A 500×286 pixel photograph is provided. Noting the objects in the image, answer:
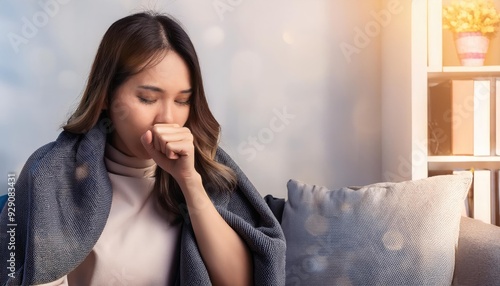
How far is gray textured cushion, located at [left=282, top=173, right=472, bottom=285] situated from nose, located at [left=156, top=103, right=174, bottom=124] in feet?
1.73

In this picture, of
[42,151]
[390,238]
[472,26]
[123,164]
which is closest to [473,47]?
[472,26]

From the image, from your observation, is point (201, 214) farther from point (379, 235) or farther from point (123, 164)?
point (379, 235)

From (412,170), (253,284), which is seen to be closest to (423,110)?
(412,170)

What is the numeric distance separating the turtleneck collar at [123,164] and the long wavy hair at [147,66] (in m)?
0.04

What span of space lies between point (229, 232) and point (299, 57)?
0.98 metres

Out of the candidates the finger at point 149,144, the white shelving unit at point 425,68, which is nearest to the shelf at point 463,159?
the white shelving unit at point 425,68

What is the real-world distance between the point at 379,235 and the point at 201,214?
0.50 metres

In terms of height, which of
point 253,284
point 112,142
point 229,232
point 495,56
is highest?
point 495,56

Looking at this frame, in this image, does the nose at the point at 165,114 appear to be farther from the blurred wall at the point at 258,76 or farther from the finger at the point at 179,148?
the blurred wall at the point at 258,76

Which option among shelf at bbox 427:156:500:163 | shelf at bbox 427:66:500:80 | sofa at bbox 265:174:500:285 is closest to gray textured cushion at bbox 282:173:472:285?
sofa at bbox 265:174:500:285

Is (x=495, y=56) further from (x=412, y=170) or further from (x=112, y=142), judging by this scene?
(x=112, y=142)

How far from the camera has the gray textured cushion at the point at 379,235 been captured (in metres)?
1.43

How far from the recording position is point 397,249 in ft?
4.74

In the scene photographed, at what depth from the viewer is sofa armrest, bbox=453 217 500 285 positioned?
1.33 metres
